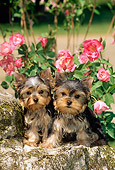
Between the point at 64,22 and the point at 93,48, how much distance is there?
4044mm

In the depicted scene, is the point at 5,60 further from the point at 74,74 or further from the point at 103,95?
the point at 103,95

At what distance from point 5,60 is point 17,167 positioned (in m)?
1.89

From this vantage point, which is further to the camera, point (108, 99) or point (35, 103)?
point (108, 99)

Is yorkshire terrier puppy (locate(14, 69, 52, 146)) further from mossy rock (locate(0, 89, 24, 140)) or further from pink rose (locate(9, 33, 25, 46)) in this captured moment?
pink rose (locate(9, 33, 25, 46))

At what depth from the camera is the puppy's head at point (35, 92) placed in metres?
3.89

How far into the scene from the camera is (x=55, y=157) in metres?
3.81

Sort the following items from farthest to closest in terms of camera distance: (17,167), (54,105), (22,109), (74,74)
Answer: (74,74) < (22,109) < (54,105) < (17,167)

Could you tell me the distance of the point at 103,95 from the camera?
495cm

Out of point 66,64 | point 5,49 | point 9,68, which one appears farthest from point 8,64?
point 66,64

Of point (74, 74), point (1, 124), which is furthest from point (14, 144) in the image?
point (74, 74)

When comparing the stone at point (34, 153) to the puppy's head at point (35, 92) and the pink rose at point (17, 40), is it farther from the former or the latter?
the pink rose at point (17, 40)

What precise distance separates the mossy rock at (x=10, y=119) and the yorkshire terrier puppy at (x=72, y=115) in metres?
0.40

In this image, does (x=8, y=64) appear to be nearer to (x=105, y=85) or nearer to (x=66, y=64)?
(x=66, y=64)

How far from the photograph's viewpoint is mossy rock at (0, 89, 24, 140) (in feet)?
13.5
